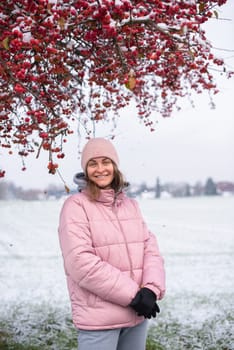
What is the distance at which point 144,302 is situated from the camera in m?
2.32

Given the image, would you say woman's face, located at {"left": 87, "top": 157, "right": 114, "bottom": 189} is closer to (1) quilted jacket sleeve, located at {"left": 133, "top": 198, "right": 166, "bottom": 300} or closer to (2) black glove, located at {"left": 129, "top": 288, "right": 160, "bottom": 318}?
(1) quilted jacket sleeve, located at {"left": 133, "top": 198, "right": 166, "bottom": 300}

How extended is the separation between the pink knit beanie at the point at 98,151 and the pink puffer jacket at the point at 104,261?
221 millimetres

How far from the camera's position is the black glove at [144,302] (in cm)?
232

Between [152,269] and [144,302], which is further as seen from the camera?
[152,269]

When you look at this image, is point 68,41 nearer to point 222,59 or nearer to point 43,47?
point 43,47

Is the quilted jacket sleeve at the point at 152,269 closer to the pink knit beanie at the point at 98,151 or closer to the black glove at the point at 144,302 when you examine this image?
the black glove at the point at 144,302

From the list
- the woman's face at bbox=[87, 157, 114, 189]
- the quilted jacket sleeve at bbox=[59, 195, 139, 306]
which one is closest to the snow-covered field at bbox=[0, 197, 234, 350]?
the quilted jacket sleeve at bbox=[59, 195, 139, 306]

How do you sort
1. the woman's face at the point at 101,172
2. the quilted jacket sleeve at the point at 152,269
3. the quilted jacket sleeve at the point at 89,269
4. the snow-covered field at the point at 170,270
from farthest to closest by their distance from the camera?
the snow-covered field at the point at 170,270, the woman's face at the point at 101,172, the quilted jacket sleeve at the point at 152,269, the quilted jacket sleeve at the point at 89,269

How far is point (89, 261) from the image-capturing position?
7.54 ft

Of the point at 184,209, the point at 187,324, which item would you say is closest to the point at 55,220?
the point at 184,209

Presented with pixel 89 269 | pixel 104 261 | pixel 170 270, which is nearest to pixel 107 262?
pixel 104 261

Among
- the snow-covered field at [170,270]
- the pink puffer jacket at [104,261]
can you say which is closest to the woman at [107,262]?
the pink puffer jacket at [104,261]

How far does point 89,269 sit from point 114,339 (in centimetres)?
44

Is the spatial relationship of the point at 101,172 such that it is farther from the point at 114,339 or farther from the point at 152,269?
the point at 114,339
